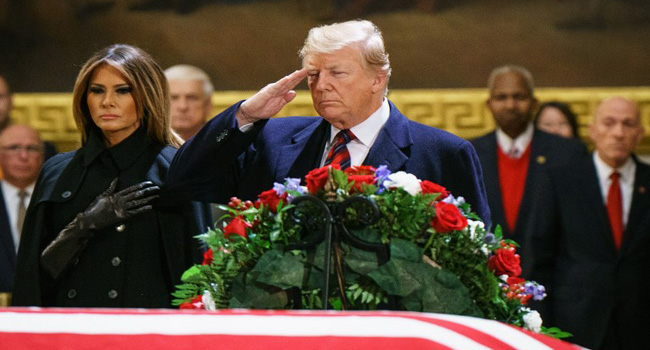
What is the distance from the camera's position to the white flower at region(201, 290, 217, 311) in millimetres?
2906

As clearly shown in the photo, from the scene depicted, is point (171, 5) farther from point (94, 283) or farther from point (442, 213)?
point (442, 213)

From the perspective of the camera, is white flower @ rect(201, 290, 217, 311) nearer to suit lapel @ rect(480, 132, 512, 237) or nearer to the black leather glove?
the black leather glove

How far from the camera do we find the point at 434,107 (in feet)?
27.6

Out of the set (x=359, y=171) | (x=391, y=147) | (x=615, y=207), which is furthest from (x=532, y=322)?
(x=615, y=207)

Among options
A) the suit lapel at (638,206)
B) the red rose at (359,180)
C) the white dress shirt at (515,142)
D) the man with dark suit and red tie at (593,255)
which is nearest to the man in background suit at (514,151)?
the white dress shirt at (515,142)

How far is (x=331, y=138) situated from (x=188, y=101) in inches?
125

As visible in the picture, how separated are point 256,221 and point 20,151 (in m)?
4.22

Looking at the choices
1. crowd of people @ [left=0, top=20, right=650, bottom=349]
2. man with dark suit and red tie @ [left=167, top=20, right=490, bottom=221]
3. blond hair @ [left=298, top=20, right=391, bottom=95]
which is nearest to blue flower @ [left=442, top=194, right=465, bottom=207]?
crowd of people @ [left=0, top=20, right=650, bottom=349]

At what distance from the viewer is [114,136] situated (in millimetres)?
4164

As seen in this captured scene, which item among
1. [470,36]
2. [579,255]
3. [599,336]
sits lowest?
[599,336]

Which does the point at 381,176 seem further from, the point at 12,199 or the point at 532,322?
the point at 12,199

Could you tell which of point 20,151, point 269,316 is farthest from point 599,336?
point 269,316

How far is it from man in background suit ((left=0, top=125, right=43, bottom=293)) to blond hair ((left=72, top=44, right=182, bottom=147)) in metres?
2.39

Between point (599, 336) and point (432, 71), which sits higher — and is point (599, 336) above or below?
below
